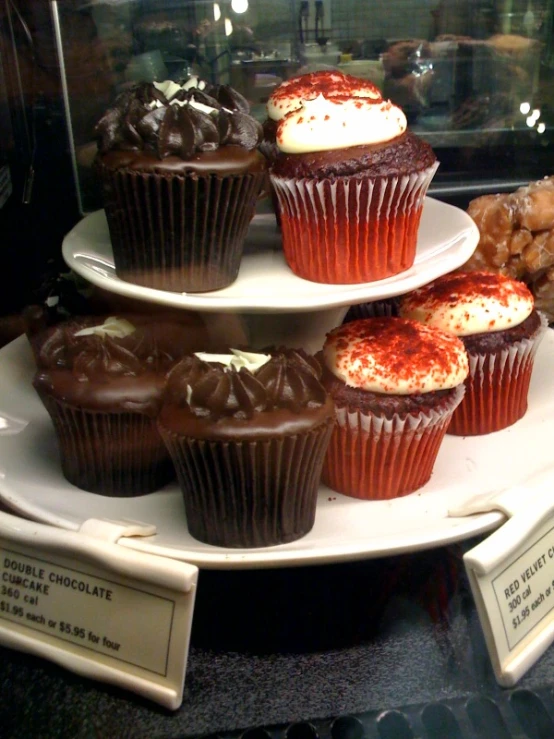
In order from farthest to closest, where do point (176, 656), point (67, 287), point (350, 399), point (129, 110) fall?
point (67, 287) < point (350, 399) < point (129, 110) < point (176, 656)

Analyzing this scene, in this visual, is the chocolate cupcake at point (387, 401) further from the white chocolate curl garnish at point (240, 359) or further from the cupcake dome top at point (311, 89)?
the cupcake dome top at point (311, 89)

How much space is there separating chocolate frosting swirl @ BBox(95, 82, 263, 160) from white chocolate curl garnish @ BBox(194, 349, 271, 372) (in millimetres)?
294

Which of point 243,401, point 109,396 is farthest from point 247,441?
point 109,396

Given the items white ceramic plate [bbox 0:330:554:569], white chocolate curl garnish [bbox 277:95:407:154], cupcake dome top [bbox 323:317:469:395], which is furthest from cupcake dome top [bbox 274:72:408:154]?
white ceramic plate [bbox 0:330:554:569]

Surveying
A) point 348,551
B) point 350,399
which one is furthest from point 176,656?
point 350,399

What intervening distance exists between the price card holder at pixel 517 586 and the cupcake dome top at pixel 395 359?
258 mm

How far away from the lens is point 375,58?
1.39 meters

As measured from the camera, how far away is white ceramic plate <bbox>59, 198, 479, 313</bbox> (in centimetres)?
116

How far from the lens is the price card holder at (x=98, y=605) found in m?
0.93

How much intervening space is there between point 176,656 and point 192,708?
113mm

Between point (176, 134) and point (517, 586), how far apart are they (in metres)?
0.78

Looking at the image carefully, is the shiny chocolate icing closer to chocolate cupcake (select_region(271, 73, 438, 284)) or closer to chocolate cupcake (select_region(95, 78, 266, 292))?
chocolate cupcake (select_region(271, 73, 438, 284))

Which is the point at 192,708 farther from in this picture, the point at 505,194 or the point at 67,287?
the point at 505,194

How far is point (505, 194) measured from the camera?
1.70m
